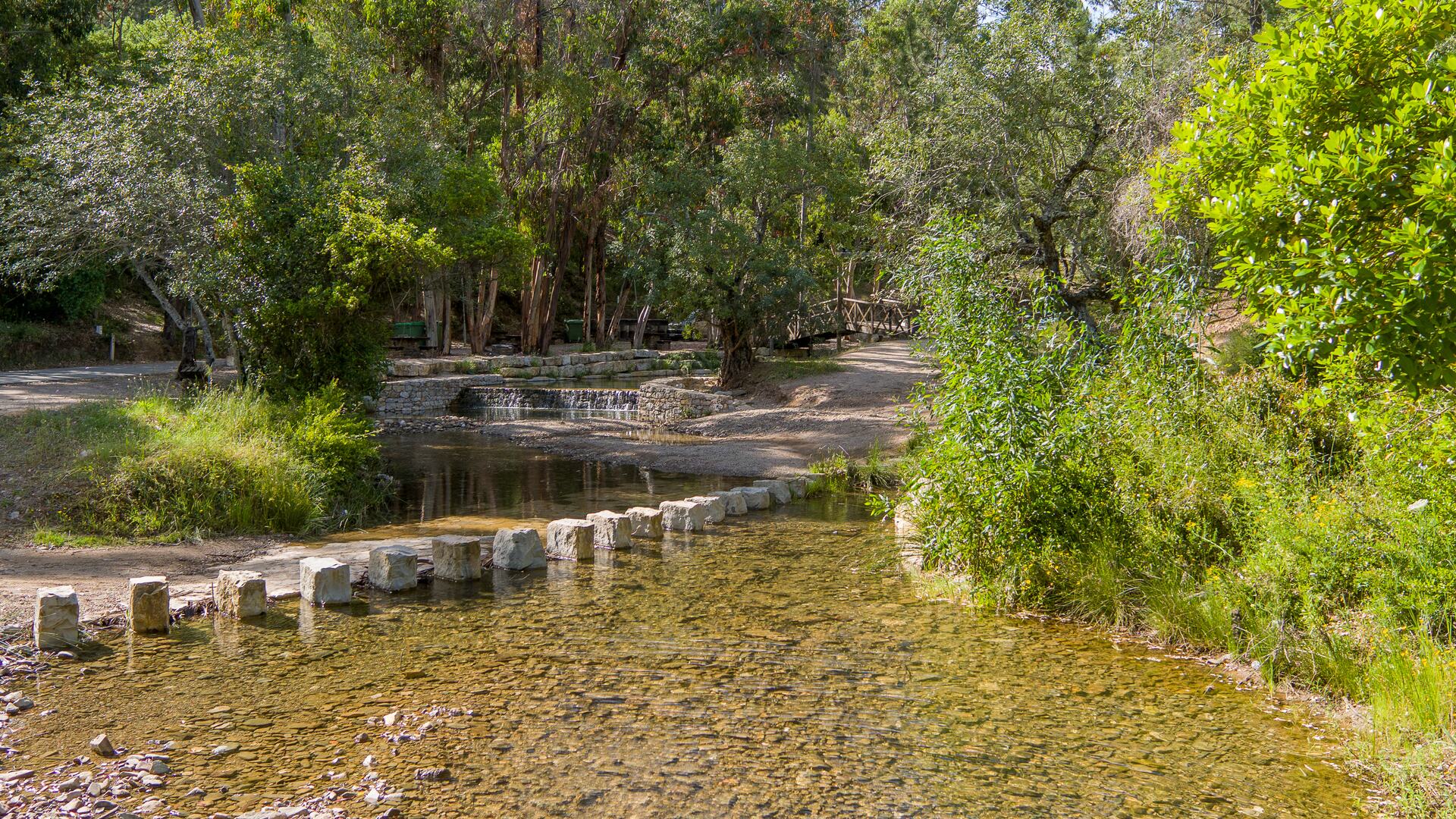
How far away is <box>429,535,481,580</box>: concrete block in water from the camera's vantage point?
8.16 m

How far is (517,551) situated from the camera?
8555mm

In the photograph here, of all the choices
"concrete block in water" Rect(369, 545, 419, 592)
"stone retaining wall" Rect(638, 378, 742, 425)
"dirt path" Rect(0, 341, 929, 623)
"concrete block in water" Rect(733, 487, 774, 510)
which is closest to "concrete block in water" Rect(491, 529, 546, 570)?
"concrete block in water" Rect(369, 545, 419, 592)

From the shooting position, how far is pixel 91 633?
21.3ft

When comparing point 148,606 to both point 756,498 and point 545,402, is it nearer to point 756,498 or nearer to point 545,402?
point 756,498

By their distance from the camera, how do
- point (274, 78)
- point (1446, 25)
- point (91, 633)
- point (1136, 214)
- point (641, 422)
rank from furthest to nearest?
point (641, 422), point (274, 78), point (1136, 214), point (91, 633), point (1446, 25)

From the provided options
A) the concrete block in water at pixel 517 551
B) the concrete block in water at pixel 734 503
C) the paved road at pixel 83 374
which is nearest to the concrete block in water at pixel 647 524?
the concrete block in water at pixel 734 503

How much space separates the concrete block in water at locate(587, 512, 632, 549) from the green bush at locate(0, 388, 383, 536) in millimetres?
2916

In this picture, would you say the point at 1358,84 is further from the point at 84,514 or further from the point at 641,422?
the point at 641,422

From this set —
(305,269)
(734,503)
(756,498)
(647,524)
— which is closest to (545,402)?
(305,269)

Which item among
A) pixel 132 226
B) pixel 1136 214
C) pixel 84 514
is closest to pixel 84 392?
pixel 132 226

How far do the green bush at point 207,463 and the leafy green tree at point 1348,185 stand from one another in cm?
851

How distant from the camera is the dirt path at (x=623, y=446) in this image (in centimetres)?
760

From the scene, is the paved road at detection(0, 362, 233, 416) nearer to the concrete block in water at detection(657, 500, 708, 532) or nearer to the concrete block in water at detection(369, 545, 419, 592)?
the concrete block in water at detection(369, 545, 419, 592)

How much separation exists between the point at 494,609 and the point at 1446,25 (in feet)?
21.2
